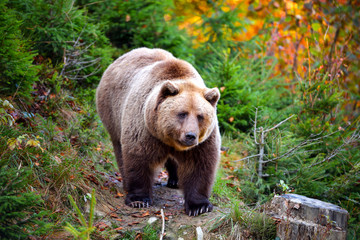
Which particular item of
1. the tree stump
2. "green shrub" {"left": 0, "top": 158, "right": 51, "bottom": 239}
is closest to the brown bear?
the tree stump

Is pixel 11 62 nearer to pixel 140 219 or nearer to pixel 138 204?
pixel 138 204

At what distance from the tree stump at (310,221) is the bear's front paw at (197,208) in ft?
3.29

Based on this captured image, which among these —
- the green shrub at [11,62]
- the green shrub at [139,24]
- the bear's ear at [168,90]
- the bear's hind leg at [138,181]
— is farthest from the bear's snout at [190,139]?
the green shrub at [139,24]

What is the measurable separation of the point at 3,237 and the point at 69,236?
3.00 feet

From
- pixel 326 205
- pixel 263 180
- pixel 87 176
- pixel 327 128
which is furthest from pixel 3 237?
pixel 327 128

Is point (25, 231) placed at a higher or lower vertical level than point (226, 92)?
higher

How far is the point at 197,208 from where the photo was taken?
5066 mm

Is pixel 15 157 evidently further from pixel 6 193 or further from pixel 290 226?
pixel 290 226

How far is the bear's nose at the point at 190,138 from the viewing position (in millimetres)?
4523

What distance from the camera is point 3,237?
324cm

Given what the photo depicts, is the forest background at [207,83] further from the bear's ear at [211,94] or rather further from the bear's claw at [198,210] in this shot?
the bear's ear at [211,94]

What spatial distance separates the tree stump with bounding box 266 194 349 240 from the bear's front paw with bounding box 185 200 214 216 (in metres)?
1.00

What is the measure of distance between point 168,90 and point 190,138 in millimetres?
752

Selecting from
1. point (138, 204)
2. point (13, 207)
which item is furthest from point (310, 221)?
point (13, 207)
